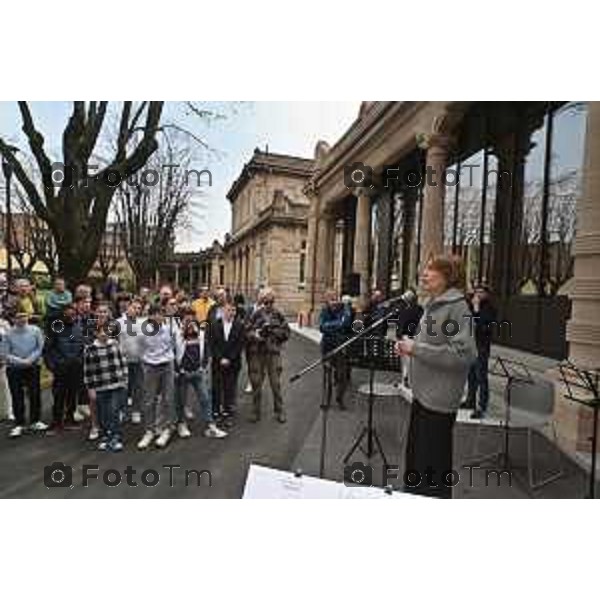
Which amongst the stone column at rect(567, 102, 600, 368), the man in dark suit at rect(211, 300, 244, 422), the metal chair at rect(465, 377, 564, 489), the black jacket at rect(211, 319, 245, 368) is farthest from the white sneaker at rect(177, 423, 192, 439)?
the stone column at rect(567, 102, 600, 368)

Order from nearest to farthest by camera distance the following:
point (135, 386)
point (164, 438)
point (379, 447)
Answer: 1. point (379, 447)
2. point (164, 438)
3. point (135, 386)

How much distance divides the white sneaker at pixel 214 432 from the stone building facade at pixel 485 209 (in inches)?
46.3

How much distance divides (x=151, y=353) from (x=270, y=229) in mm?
1376

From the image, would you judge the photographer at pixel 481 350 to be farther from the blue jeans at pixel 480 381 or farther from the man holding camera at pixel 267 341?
the man holding camera at pixel 267 341

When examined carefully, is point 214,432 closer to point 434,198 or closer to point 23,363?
point 23,363

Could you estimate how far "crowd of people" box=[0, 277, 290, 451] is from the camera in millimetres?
3922

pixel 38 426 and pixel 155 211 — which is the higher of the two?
pixel 155 211

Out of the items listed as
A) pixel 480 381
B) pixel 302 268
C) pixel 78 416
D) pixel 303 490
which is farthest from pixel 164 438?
pixel 480 381

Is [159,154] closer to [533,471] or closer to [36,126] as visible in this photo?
[36,126]

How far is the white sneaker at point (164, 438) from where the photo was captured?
3.81 m

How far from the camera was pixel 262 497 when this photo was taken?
2760 millimetres

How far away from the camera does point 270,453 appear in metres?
3.65
